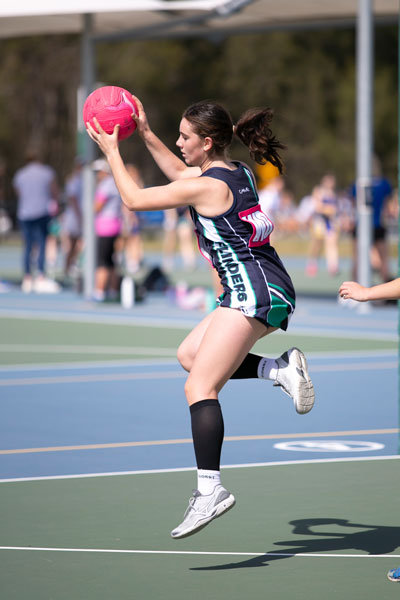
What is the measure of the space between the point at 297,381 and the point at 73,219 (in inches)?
674

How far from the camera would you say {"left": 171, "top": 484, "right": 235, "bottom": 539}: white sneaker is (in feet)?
18.3

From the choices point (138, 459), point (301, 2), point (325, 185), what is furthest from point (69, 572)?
point (325, 185)

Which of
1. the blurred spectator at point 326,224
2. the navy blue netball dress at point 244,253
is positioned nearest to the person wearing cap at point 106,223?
the blurred spectator at point 326,224

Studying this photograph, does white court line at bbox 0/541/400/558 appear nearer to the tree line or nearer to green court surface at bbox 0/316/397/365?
green court surface at bbox 0/316/397/365

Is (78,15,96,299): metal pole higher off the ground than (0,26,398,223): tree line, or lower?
lower

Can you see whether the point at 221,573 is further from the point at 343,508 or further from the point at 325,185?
the point at 325,185

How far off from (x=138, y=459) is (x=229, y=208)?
285 cm

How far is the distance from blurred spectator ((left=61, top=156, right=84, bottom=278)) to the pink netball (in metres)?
13.7

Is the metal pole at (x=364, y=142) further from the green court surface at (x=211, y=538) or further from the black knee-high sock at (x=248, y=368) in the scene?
the black knee-high sock at (x=248, y=368)

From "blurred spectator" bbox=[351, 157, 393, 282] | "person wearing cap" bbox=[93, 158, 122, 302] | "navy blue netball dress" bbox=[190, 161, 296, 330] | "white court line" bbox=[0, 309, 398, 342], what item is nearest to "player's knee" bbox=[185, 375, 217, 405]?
"navy blue netball dress" bbox=[190, 161, 296, 330]

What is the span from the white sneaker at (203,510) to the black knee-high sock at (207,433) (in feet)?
0.40

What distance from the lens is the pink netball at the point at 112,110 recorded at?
6.16 m

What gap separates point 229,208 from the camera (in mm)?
5750

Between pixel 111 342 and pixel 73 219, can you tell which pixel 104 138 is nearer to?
pixel 111 342
